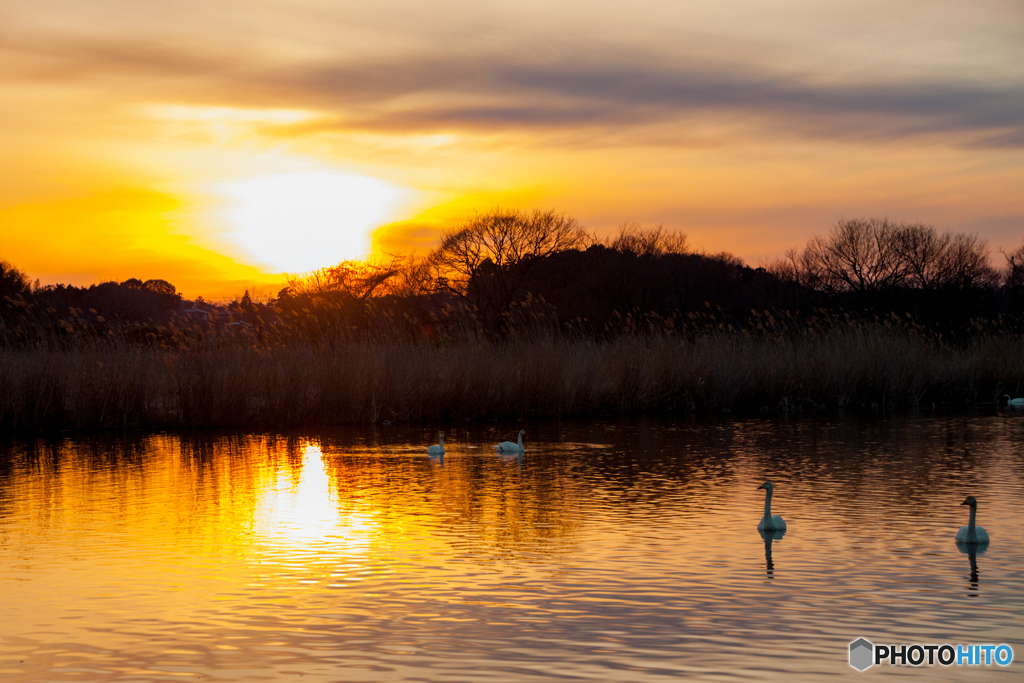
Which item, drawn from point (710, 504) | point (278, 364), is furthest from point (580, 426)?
point (710, 504)

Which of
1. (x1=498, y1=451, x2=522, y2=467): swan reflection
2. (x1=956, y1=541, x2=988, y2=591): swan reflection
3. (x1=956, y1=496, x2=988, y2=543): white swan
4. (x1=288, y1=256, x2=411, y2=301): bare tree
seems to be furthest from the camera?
(x1=288, y1=256, x2=411, y2=301): bare tree

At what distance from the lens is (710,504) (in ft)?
27.0

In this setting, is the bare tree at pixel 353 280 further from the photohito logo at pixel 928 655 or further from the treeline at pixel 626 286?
the photohito logo at pixel 928 655

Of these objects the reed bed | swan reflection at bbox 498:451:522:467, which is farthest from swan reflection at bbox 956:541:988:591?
the reed bed

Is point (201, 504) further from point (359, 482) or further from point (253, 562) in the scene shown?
point (253, 562)

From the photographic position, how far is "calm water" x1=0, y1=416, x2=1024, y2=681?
176 inches

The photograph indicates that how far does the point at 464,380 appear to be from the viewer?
17625 mm

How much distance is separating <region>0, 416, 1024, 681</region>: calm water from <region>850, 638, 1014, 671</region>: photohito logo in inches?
2.5

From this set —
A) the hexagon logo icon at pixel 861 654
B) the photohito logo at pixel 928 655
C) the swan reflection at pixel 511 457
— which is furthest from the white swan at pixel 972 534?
the swan reflection at pixel 511 457

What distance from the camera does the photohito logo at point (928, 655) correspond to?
14.2 feet

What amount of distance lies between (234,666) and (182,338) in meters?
13.9

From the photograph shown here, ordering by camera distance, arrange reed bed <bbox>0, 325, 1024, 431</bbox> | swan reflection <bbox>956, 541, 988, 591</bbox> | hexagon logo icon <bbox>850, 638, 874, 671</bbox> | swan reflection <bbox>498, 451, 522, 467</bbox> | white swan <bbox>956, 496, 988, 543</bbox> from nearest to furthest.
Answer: hexagon logo icon <bbox>850, 638, 874, 671</bbox> → swan reflection <bbox>956, 541, 988, 591</bbox> → white swan <bbox>956, 496, 988, 543</bbox> → swan reflection <bbox>498, 451, 522, 467</bbox> → reed bed <bbox>0, 325, 1024, 431</bbox>

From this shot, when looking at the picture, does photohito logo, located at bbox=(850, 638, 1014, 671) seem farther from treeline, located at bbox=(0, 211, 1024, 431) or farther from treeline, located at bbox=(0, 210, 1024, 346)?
treeline, located at bbox=(0, 210, 1024, 346)

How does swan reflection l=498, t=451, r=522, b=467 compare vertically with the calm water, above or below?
above
